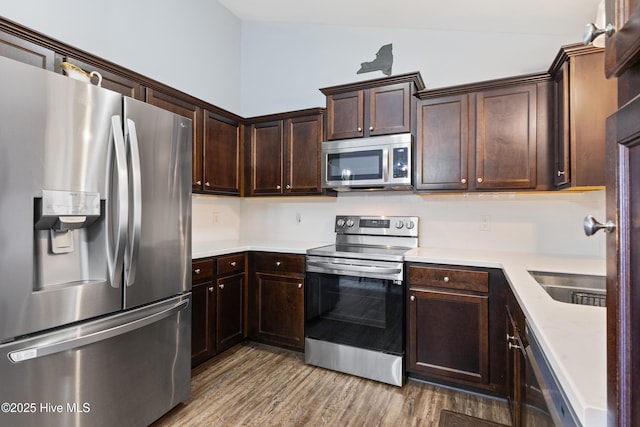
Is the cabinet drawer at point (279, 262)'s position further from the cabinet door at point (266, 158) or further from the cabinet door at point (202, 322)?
the cabinet door at point (266, 158)

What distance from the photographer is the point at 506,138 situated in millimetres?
2311

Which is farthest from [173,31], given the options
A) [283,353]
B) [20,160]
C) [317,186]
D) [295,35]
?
[283,353]

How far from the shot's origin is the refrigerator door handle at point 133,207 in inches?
63.8

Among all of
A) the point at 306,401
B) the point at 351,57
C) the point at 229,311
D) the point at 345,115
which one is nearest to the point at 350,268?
the point at 306,401

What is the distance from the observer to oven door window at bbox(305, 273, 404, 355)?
2.34 m

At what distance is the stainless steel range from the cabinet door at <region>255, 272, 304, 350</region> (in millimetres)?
110

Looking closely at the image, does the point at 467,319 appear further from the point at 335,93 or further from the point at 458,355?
the point at 335,93

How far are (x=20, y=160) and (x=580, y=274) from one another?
2551 mm

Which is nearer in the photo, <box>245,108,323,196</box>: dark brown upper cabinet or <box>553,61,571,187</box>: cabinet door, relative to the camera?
<box>553,61,571,187</box>: cabinet door

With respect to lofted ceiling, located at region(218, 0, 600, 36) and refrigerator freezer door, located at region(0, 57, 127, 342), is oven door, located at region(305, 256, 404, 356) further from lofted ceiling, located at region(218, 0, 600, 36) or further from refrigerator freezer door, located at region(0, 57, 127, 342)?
lofted ceiling, located at region(218, 0, 600, 36)

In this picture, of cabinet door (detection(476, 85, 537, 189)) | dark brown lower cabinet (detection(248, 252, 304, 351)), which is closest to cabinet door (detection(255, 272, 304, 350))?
dark brown lower cabinet (detection(248, 252, 304, 351))

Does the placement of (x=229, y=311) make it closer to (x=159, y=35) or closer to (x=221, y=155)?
(x=221, y=155)

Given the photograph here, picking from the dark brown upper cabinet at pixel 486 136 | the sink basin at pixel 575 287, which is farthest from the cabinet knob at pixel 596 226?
the dark brown upper cabinet at pixel 486 136

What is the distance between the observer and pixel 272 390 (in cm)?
228
